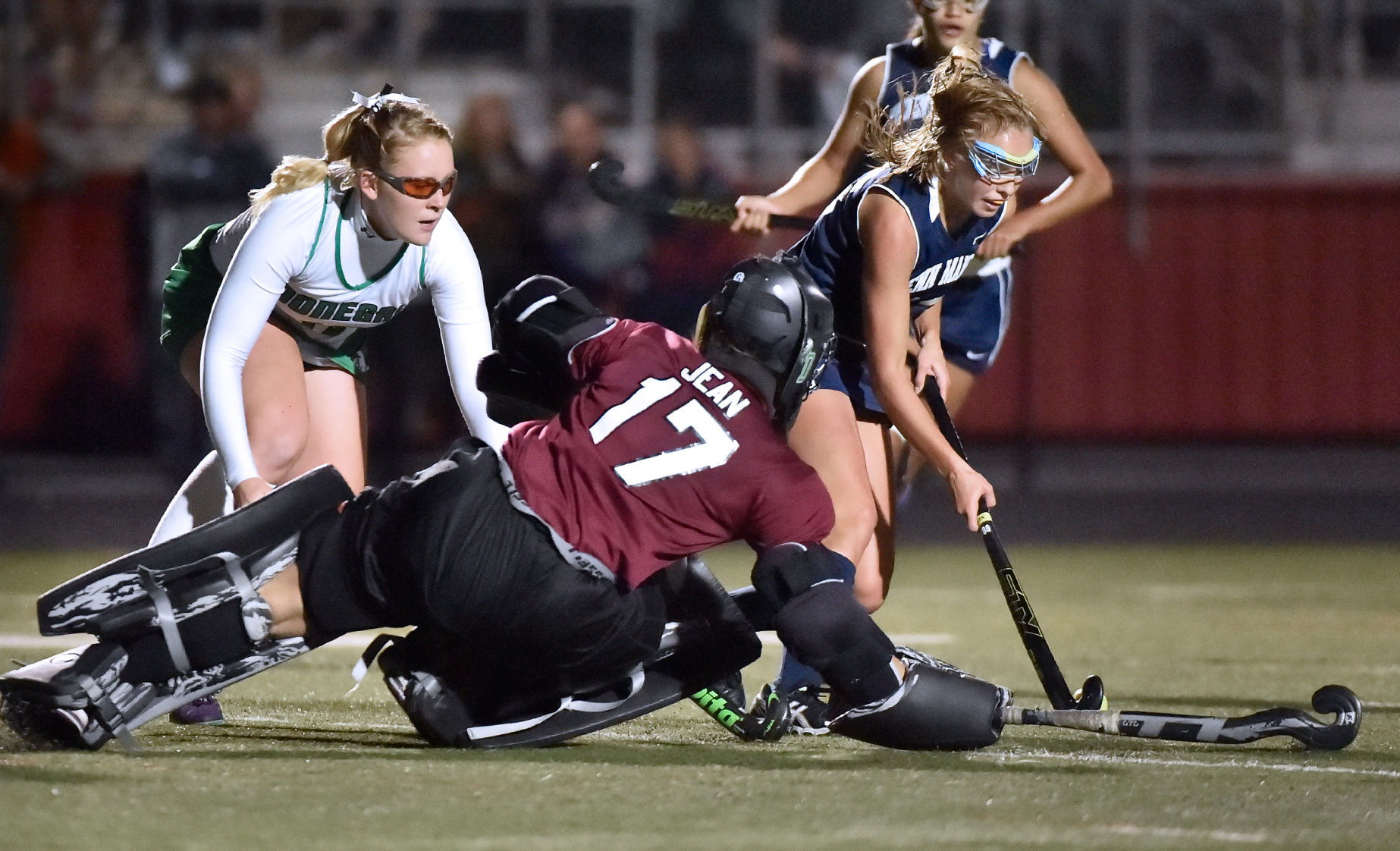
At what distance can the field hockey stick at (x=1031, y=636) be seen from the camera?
14.7ft

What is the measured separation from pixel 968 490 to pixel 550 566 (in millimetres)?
940

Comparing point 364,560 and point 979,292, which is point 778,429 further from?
point 979,292

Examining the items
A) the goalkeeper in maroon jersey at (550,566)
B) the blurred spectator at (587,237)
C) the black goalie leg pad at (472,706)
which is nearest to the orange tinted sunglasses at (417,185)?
the goalkeeper in maroon jersey at (550,566)

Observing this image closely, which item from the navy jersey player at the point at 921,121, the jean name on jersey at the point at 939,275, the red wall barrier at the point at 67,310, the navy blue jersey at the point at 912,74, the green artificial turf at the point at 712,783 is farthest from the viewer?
the red wall barrier at the point at 67,310

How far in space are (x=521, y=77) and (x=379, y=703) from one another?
23.9 ft

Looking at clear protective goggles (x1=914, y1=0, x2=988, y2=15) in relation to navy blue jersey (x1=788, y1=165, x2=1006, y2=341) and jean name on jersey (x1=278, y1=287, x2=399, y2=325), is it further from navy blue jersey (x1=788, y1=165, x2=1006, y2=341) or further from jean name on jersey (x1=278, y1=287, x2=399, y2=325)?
jean name on jersey (x1=278, y1=287, x2=399, y2=325)

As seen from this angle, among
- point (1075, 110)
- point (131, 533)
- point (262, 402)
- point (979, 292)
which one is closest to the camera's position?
point (262, 402)

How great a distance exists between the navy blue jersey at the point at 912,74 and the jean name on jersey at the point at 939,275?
525mm

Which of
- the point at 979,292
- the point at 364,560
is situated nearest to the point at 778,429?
the point at 364,560

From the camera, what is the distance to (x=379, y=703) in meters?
4.84

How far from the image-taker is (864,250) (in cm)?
458

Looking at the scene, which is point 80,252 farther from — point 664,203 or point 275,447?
point 275,447

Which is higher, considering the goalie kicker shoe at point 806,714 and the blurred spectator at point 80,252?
the blurred spectator at point 80,252

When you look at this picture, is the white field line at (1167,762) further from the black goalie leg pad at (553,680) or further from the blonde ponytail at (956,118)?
the blonde ponytail at (956,118)
